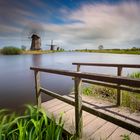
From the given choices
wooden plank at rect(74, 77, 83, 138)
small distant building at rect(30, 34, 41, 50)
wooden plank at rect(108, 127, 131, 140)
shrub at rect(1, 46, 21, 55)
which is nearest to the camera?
wooden plank at rect(74, 77, 83, 138)

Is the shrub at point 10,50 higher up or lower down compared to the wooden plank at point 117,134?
higher up

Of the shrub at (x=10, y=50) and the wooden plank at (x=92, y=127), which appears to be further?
the shrub at (x=10, y=50)

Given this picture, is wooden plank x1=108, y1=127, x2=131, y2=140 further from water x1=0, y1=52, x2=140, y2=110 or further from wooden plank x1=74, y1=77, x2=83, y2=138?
water x1=0, y1=52, x2=140, y2=110

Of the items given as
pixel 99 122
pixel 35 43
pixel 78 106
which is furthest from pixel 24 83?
pixel 35 43

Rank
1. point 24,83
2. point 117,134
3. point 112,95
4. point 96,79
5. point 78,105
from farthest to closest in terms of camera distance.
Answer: point 24,83
point 112,95
point 117,134
point 78,105
point 96,79

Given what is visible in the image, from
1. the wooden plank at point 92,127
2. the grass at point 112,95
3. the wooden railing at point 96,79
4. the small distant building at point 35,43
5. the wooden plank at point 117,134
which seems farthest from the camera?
the small distant building at point 35,43

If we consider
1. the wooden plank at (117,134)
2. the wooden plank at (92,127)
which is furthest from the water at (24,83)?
the wooden plank at (117,134)

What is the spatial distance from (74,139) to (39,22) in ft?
210

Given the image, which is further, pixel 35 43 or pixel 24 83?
pixel 35 43

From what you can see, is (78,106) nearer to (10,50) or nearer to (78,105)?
(78,105)

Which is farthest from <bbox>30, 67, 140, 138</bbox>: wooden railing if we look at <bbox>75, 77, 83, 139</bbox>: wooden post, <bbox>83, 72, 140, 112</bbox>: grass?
<bbox>83, 72, 140, 112</bbox>: grass

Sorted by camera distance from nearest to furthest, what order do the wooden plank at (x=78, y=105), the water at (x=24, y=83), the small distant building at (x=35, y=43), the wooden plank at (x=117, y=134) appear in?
the wooden plank at (x=78, y=105) < the wooden plank at (x=117, y=134) < the water at (x=24, y=83) < the small distant building at (x=35, y=43)

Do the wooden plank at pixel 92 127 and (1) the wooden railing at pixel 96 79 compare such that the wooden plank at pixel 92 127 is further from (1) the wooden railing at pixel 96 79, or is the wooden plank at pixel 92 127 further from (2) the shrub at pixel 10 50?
(2) the shrub at pixel 10 50

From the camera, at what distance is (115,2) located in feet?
38.6
